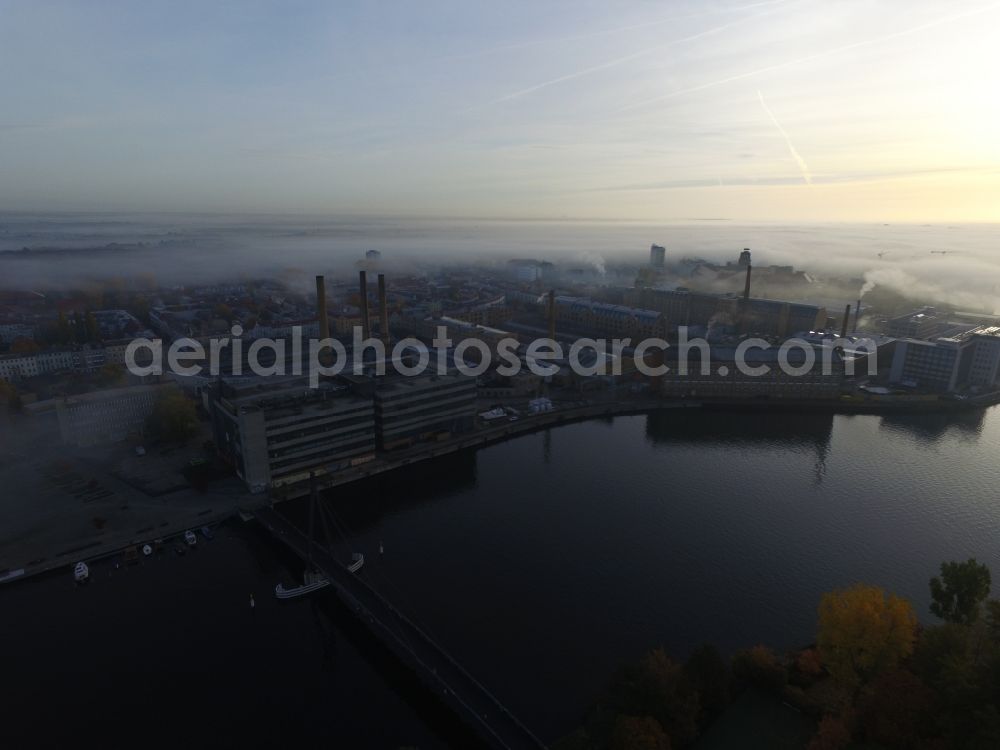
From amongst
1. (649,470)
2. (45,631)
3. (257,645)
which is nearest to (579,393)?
(649,470)

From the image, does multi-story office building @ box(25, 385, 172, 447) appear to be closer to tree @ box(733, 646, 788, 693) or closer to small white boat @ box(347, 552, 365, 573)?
small white boat @ box(347, 552, 365, 573)

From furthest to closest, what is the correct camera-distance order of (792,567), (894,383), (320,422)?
(894,383) < (320,422) < (792,567)

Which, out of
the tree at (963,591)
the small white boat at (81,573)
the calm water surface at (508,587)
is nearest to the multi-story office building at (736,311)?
the calm water surface at (508,587)

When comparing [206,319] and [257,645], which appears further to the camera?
[206,319]

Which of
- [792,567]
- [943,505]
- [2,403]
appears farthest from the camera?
[2,403]

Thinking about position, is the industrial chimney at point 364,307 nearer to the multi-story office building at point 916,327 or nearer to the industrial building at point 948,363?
the industrial building at point 948,363

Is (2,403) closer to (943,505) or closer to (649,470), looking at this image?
(649,470)
